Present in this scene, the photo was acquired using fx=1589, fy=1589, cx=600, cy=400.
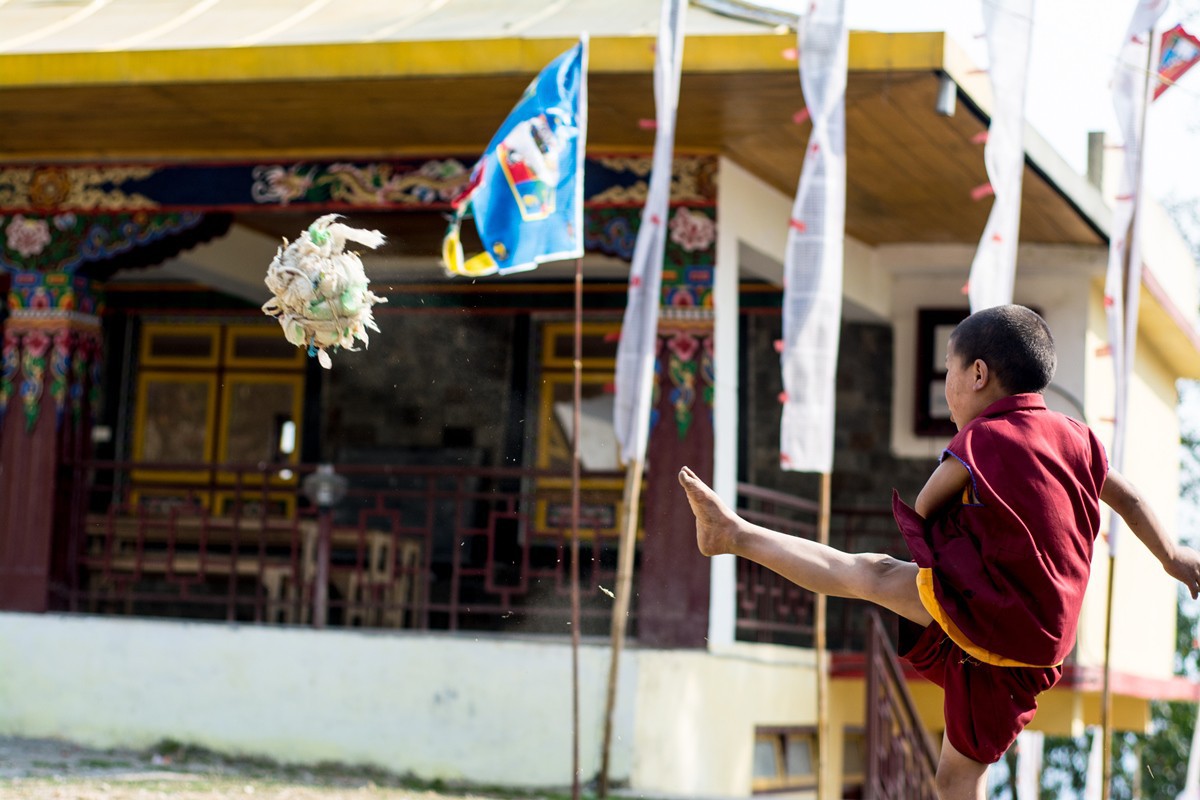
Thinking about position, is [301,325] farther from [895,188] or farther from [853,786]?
[853,786]

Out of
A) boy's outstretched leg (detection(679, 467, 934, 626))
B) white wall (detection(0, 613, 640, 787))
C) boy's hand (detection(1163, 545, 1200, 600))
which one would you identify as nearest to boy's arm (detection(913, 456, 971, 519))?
boy's outstretched leg (detection(679, 467, 934, 626))

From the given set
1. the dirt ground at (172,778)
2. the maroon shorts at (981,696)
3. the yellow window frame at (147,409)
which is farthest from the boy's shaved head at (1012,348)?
the yellow window frame at (147,409)

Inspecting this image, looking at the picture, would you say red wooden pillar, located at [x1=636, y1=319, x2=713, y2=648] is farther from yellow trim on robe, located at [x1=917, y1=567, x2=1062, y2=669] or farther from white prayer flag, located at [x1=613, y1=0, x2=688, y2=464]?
yellow trim on robe, located at [x1=917, y1=567, x2=1062, y2=669]

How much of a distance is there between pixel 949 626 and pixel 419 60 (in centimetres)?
523

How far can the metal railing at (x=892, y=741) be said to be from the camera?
784cm

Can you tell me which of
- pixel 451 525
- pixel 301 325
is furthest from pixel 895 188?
pixel 301 325

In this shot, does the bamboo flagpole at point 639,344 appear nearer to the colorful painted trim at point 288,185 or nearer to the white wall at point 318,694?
the white wall at point 318,694

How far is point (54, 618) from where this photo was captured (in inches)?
361

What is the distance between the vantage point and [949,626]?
3.52m

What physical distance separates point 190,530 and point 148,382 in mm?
2936

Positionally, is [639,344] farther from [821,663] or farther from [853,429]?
[853,429]

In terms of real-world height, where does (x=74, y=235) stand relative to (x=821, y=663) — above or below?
above

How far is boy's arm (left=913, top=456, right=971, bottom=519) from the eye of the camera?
3553 mm

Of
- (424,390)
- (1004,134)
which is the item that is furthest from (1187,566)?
(424,390)
